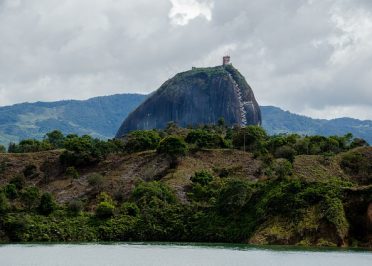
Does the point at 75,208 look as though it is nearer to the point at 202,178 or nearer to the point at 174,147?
the point at 202,178

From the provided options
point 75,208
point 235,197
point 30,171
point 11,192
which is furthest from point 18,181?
point 235,197

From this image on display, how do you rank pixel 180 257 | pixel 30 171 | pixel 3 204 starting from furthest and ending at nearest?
pixel 30 171
pixel 3 204
pixel 180 257

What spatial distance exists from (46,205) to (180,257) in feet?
172

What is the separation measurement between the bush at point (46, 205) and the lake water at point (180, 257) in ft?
119

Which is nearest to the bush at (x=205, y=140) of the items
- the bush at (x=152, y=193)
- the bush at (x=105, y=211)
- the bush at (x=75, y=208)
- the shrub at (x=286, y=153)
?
the shrub at (x=286, y=153)

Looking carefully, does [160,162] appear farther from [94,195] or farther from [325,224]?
[325,224]

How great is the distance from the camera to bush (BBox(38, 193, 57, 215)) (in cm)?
12362

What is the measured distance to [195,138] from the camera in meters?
164

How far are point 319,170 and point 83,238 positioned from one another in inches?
1983

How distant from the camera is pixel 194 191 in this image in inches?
5251

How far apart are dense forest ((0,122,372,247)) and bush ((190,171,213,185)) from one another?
0.21 meters

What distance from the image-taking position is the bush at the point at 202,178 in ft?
454

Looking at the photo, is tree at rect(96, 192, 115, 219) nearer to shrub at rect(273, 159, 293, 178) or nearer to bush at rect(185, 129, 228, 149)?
shrub at rect(273, 159, 293, 178)

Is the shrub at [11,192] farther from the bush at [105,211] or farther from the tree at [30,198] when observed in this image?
the bush at [105,211]
